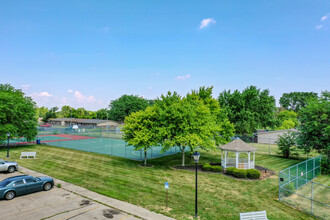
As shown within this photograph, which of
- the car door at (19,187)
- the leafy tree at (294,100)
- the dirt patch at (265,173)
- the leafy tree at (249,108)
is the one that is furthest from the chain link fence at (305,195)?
the leafy tree at (294,100)

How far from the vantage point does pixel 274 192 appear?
16.0 m

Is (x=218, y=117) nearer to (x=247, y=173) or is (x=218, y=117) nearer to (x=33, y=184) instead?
(x=247, y=173)

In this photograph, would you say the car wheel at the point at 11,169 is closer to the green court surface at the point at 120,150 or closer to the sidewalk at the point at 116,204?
the sidewalk at the point at 116,204

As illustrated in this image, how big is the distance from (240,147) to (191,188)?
895cm

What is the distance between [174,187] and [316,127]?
19.3 m

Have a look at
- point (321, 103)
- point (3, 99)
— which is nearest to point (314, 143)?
point (321, 103)

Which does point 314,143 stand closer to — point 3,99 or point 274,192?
point 274,192

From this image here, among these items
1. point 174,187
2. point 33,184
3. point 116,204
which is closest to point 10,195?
point 33,184

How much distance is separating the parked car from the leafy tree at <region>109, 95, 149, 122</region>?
85.4 metres

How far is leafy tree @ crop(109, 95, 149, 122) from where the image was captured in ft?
337

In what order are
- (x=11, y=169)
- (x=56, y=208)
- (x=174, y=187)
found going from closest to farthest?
1. (x=56, y=208)
2. (x=174, y=187)
3. (x=11, y=169)

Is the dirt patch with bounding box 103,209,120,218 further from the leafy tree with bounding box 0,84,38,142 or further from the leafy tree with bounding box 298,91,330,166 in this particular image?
the leafy tree with bounding box 0,84,38,142

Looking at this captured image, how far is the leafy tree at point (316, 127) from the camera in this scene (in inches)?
947

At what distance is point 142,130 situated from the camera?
912 inches
